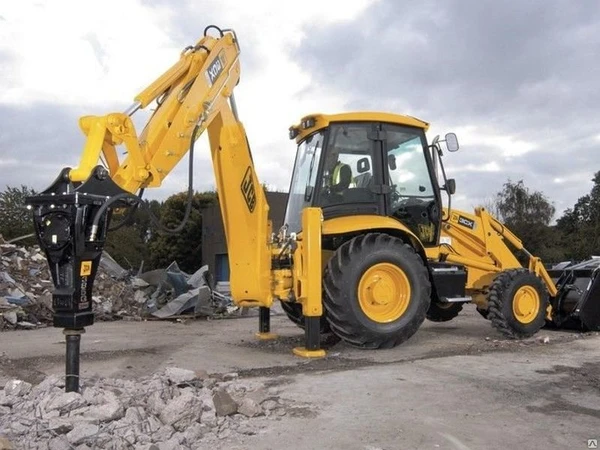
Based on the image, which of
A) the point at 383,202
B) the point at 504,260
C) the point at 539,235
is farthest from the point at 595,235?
the point at 383,202

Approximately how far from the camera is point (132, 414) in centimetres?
410

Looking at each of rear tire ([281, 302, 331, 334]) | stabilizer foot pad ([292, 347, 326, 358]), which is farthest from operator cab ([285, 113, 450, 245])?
stabilizer foot pad ([292, 347, 326, 358])

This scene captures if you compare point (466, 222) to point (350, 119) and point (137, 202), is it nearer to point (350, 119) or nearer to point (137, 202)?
point (350, 119)

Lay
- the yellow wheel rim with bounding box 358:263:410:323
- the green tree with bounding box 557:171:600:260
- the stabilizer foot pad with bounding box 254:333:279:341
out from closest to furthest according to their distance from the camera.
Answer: the yellow wheel rim with bounding box 358:263:410:323 < the stabilizer foot pad with bounding box 254:333:279:341 < the green tree with bounding box 557:171:600:260

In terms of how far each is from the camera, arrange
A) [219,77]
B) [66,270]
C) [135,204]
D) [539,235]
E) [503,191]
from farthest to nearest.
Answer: [503,191], [539,235], [219,77], [135,204], [66,270]

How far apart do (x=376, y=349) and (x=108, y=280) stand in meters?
9.50

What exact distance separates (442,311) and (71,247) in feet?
21.3

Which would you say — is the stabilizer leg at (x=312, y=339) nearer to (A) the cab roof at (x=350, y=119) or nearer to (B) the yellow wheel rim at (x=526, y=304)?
(A) the cab roof at (x=350, y=119)

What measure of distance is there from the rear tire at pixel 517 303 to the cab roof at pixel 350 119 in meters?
2.37

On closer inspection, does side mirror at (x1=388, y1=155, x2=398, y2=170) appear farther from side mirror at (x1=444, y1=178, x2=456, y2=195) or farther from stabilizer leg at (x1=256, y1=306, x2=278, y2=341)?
stabilizer leg at (x1=256, y1=306, x2=278, y2=341)

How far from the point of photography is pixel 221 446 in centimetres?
391

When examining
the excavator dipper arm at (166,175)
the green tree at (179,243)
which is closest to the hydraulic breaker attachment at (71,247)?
the excavator dipper arm at (166,175)

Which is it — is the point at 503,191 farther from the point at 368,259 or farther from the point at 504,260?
the point at 368,259

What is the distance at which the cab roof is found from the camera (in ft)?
25.5
